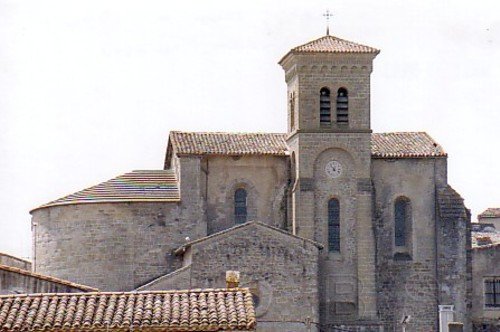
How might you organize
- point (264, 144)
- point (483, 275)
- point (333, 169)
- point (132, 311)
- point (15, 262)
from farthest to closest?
point (15, 262) → point (483, 275) → point (264, 144) → point (333, 169) → point (132, 311)

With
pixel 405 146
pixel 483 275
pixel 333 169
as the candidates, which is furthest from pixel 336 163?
pixel 483 275

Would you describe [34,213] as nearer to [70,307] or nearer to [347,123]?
[347,123]

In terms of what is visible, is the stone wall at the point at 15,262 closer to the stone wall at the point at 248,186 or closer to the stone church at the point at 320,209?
the stone church at the point at 320,209

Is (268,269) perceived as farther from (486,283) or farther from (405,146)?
(486,283)

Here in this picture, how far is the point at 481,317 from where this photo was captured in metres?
63.4

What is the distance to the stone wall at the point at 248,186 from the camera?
201 feet

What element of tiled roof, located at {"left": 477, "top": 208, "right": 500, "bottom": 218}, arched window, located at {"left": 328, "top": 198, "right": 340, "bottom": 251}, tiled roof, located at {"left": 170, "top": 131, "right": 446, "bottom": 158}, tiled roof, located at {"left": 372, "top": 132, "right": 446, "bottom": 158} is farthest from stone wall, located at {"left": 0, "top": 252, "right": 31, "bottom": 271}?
tiled roof, located at {"left": 477, "top": 208, "right": 500, "bottom": 218}

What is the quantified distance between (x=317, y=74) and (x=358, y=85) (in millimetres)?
1644

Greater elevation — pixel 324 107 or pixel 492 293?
pixel 324 107

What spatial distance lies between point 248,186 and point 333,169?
3.48 metres

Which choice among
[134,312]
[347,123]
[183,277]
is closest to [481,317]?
[347,123]

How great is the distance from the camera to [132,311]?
26.9 metres

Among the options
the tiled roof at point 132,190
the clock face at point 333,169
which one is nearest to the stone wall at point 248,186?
the tiled roof at point 132,190

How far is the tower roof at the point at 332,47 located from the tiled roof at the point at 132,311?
3366 cm
